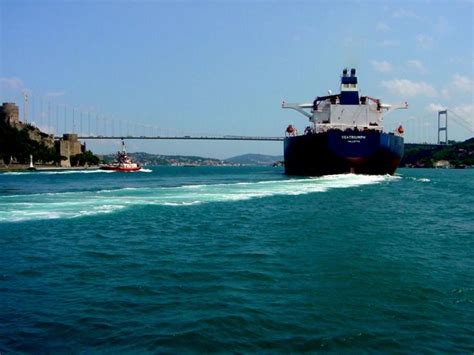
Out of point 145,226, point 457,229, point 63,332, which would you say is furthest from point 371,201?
point 63,332

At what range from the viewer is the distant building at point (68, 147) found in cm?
13088

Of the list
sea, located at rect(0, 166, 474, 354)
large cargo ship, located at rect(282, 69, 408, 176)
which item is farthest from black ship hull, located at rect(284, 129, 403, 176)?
sea, located at rect(0, 166, 474, 354)

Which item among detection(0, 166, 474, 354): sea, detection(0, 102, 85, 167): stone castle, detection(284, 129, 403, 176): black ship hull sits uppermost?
detection(0, 102, 85, 167): stone castle

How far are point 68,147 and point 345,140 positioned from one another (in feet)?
341

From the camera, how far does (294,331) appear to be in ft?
23.9

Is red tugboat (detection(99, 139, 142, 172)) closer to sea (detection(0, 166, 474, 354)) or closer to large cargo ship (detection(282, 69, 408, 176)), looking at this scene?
large cargo ship (detection(282, 69, 408, 176))

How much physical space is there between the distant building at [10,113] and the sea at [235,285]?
112826 millimetres

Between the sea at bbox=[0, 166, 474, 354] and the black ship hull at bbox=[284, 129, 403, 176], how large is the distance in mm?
26212

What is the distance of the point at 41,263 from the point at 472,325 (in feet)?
29.7

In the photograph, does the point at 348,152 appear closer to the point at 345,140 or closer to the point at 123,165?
the point at 345,140

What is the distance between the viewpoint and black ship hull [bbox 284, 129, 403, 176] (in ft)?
147

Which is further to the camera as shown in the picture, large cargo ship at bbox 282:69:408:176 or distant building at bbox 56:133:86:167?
distant building at bbox 56:133:86:167

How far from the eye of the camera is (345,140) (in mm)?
44719

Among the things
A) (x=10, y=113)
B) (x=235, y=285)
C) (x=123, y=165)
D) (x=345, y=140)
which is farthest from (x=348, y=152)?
(x=10, y=113)
